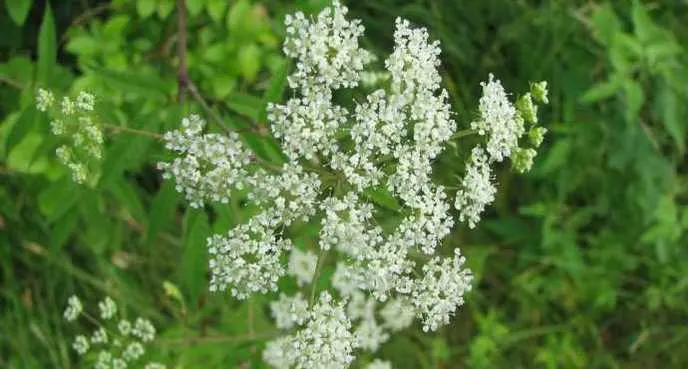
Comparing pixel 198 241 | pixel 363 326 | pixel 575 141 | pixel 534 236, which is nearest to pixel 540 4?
pixel 575 141

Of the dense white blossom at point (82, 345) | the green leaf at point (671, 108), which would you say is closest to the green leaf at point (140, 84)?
the dense white blossom at point (82, 345)

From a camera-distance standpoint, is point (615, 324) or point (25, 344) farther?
point (615, 324)

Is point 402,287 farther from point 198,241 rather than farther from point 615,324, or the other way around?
point 615,324

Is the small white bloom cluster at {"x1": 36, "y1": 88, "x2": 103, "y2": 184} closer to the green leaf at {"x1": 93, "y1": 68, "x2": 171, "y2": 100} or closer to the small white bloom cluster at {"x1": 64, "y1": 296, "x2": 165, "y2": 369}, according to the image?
the green leaf at {"x1": 93, "y1": 68, "x2": 171, "y2": 100}

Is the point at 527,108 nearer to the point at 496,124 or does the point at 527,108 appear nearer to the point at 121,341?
the point at 496,124

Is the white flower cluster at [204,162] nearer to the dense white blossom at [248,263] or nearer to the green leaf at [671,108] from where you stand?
the dense white blossom at [248,263]

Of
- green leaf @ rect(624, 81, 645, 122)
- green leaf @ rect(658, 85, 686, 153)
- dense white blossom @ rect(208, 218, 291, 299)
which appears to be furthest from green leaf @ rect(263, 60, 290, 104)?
green leaf @ rect(658, 85, 686, 153)

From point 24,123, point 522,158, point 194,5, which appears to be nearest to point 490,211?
point 194,5
